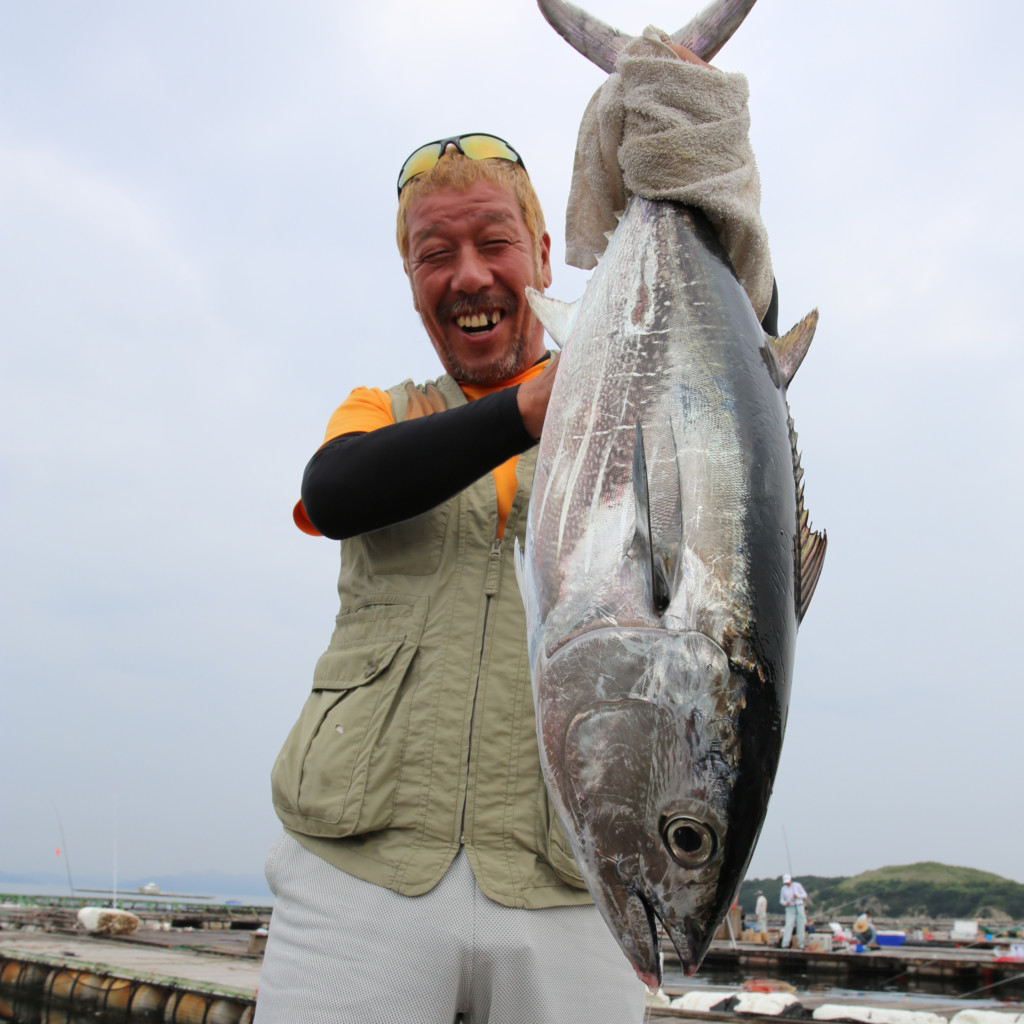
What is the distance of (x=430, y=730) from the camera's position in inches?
73.5

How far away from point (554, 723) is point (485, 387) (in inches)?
46.8

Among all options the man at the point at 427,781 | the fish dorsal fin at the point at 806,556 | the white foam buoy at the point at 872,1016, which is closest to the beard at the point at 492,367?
the man at the point at 427,781

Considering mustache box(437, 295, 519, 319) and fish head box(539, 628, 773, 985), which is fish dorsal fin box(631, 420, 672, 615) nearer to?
fish head box(539, 628, 773, 985)

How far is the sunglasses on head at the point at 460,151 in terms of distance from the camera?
2.30 meters

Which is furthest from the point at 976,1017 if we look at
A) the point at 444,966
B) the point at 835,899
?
the point at 835,899

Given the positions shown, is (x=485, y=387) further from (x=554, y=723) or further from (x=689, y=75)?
(x=554, y=723)

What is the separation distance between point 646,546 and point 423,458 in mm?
486

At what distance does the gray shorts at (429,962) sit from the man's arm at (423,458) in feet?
2.42

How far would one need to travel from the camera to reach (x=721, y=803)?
1.42 m

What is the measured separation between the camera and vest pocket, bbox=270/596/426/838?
1791mm

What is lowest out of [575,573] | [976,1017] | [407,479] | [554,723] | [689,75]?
[976,1017]

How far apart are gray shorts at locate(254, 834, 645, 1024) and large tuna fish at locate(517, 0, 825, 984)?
0.39 m

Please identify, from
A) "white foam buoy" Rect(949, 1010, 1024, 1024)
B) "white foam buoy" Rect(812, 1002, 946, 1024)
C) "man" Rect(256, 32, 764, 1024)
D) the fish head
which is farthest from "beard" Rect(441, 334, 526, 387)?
"white foam buoy" Rect(812, 1002, 946, 1024)

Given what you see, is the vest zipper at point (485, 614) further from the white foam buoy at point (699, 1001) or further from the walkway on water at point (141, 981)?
the white foam buoy at point (699, 1001)
